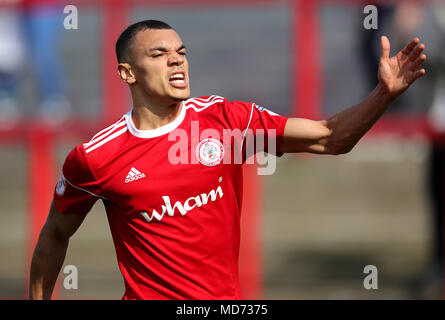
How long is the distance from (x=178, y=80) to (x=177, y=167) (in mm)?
403

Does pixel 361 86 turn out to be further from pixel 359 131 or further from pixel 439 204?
pixel 359 131

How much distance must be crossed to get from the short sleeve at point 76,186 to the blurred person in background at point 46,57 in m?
3.64

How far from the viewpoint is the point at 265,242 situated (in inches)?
408

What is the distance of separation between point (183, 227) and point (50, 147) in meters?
4.35

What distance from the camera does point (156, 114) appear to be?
146 inches

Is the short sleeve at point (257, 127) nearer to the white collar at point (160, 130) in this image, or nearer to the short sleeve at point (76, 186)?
the white collar at point (160, 130)

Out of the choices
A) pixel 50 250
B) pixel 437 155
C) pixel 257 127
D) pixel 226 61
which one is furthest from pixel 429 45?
pixel 50 250

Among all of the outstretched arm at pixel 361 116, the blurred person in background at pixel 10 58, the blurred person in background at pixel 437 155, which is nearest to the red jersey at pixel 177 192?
the outstretched arm at pixel 361 116

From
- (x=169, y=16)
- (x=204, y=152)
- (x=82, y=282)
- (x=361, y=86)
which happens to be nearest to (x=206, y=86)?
(x=169, y=16)

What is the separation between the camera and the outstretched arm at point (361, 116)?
3479 millimetres

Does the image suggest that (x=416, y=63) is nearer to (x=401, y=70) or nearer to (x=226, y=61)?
(x=401, y=70)

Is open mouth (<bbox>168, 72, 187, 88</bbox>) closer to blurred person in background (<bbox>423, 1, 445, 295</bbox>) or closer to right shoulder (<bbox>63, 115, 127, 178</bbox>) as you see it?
right shoulder (<bbox>63, 115, 127, 178</bbox>)

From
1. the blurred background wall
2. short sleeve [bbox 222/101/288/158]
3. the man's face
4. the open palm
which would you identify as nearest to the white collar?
the man's face

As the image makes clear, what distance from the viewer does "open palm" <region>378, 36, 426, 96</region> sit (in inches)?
137
